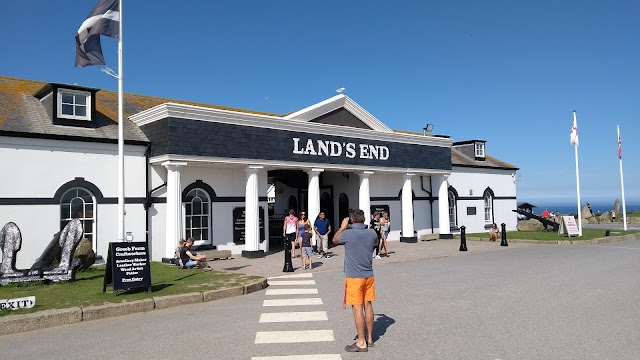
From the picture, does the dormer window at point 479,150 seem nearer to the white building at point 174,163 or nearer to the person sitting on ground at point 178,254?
the white building at point 174,163

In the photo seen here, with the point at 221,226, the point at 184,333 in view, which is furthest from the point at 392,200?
the point at 184,333

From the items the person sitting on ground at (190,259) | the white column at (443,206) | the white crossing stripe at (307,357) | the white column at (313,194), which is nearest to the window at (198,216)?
the person sitting on ground at (190,259)

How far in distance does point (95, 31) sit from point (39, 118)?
17.1 feet

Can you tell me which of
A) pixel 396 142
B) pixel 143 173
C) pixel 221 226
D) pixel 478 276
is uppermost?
pixel 396 142

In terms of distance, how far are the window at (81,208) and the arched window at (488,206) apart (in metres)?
22.8

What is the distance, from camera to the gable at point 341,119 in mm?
20634

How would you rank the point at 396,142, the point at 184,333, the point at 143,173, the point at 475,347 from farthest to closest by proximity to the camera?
the point at 396,142
the point at 143,173
the point at 184,333
the point at 475,347

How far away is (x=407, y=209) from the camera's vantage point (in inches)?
924

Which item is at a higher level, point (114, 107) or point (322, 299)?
point (114, 107)

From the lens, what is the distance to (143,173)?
16.4 meters

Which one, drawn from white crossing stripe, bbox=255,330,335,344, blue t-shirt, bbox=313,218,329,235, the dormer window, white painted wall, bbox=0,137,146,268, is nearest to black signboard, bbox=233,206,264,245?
blue t-shirt, bbox=313,218,329,235

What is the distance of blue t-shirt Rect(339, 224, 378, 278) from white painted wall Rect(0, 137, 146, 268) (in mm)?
11512

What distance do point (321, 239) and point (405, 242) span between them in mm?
7336

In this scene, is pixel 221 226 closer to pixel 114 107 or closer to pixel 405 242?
pixel 114 107
